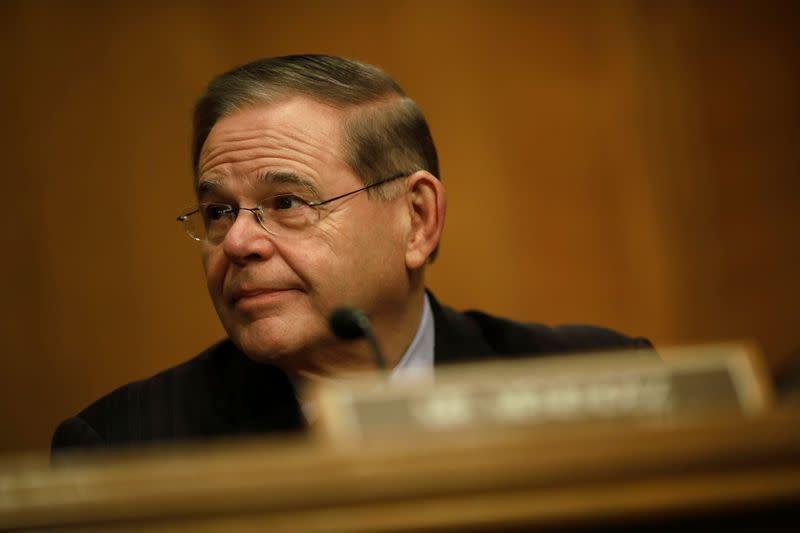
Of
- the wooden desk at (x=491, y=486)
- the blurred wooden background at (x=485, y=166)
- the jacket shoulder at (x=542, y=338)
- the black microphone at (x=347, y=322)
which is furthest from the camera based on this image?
the blurred wooden background at (x=485, y=166)

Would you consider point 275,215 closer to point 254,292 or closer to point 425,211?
point 254,292

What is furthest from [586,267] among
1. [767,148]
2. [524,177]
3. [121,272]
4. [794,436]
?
[794,436]

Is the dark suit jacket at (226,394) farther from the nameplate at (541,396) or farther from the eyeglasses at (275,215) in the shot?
the nameplate at (541,396)

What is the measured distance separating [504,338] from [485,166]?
126 centimetres

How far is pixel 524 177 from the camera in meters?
3.32

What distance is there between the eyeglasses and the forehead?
0.06m

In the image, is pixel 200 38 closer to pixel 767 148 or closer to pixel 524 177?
pixel 524 177

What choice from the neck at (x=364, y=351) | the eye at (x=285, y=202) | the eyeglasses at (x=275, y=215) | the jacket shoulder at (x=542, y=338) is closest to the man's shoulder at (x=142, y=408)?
the neck at (x=364, y=351)

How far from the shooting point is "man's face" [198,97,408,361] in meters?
1.82

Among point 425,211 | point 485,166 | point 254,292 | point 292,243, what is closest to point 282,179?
point 292,243

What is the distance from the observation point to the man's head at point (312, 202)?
71.9 inches

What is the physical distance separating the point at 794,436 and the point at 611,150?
2.66 m

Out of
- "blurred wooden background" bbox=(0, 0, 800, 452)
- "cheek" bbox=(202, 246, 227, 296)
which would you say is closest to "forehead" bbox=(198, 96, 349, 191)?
"cheek" bbox=(202, 246, 227, 296)

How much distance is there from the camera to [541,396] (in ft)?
2.66
